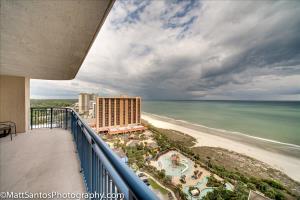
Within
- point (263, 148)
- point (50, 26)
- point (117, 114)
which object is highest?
point (50, 26)

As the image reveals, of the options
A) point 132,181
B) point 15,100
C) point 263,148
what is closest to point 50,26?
point 132,181

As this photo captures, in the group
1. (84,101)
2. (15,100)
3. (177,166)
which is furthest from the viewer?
(84,101)

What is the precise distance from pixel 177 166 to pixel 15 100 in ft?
39.6

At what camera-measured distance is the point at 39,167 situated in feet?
7.03

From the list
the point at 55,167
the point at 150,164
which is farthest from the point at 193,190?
the point at 55,167

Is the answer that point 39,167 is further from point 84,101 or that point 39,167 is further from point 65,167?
point 84,101

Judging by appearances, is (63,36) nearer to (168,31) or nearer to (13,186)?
(13,186)

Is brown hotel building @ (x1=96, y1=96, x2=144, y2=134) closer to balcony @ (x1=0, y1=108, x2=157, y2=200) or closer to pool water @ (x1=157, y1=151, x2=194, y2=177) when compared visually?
pool water @ (x1=157, y1=151, x2=194, y2=177)

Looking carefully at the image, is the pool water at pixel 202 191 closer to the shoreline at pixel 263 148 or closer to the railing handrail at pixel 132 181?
the shoreline at pixel 263 148

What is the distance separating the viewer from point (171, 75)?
48750 millimetres

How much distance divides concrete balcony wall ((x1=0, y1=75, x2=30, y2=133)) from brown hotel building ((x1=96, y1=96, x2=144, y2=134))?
18200mm

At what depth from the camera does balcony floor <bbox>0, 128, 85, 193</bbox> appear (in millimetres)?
1663

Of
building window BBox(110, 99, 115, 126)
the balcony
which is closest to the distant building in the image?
building window BBox(110, 99, 115, 126)

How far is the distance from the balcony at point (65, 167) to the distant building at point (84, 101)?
24014 mm
